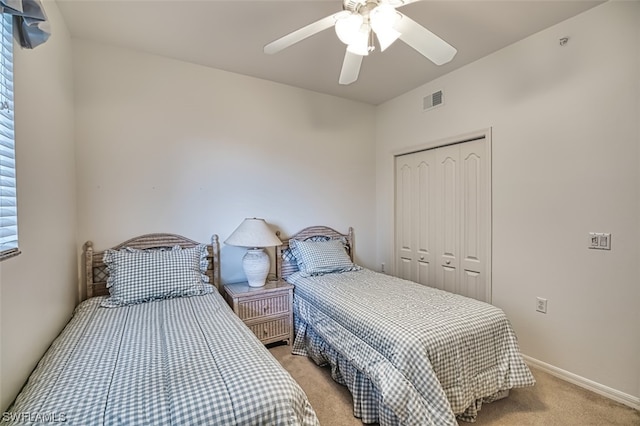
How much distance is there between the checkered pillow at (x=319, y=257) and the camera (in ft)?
9.30

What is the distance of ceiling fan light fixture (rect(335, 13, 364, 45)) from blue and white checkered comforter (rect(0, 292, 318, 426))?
1.68 m

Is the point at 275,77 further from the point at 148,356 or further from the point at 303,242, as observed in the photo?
the point at 148,356

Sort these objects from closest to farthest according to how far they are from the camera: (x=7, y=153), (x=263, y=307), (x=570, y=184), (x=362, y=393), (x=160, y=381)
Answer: (x=160, y=381), (x=7, y=153), (x=362, y=393), (x=570, y=184), (x=263, y=307)

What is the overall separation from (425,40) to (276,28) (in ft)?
3.75

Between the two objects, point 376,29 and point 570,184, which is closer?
point 376,29

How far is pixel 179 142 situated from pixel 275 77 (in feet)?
3.83

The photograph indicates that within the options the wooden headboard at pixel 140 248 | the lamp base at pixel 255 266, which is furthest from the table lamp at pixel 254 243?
the wooden headboard at pixel 140 248

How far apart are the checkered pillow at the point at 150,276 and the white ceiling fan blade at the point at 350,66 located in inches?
72.6

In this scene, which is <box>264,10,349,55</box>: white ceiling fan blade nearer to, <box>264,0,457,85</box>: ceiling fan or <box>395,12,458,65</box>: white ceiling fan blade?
<box>264,0,457,85</box>: ceiling fan

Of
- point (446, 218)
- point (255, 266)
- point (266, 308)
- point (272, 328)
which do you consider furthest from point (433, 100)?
point (272, 328)

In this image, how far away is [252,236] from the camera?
8.38 feet

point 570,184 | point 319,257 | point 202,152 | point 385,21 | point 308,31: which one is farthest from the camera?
point 319,257

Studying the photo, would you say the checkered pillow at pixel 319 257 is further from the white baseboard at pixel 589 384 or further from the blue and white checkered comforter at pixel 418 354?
the white baseboard at pixel 589 384

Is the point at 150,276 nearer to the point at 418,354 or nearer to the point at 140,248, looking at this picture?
the point at 140,248
